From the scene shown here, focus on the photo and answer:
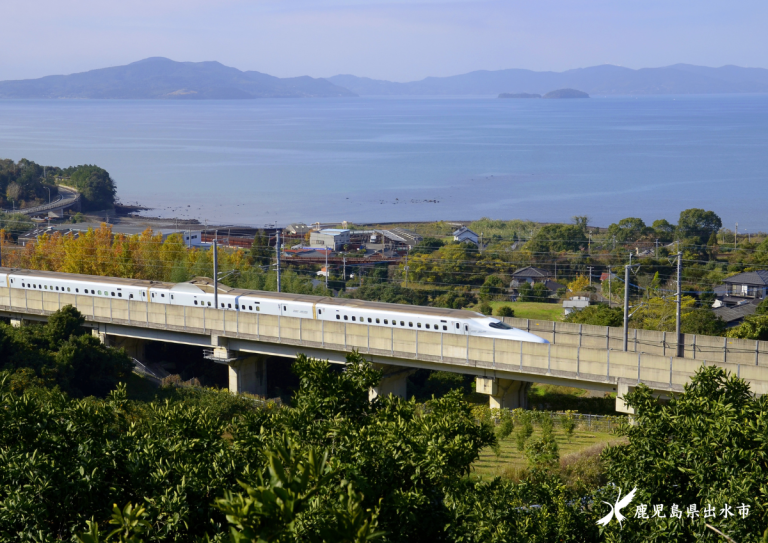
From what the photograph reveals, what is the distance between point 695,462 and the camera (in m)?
11.2

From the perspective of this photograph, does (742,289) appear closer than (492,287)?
Yes

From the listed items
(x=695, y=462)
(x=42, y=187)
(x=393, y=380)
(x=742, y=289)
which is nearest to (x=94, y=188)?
(x=42, y=187)

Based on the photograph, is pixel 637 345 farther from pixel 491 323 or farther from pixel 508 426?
pixel 508 426

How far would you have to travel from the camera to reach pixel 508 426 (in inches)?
909

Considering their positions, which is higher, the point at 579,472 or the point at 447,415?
the point at 447,415

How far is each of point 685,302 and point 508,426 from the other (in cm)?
2530

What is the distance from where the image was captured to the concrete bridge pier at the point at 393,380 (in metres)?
30.4

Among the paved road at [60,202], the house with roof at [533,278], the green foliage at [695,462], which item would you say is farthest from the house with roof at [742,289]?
the paved road at [60,202]

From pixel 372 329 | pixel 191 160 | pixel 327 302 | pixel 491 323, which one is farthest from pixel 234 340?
pixel 191 160

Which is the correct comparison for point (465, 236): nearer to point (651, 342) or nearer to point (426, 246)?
point (426, 246)

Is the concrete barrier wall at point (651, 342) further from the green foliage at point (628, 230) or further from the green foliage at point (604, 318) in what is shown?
the green foliage at point (628, 230)

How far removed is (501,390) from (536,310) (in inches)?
740

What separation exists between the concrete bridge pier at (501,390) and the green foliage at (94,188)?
7861cm

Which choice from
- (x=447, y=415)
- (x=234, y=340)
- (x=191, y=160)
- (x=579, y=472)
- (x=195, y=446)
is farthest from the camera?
(x=191, y=160)
